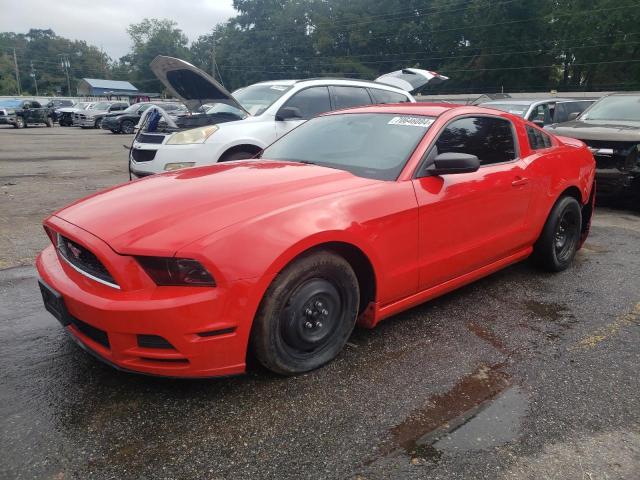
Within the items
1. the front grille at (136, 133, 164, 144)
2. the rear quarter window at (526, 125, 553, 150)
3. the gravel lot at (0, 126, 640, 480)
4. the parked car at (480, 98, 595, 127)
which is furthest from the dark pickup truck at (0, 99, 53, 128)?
the rear quarter window at (526, 125, 553, 150)

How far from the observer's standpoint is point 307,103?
7176 mm

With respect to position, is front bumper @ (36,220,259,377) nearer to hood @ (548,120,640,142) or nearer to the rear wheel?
hood @ (548,120,640,142)

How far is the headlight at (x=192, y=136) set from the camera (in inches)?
248

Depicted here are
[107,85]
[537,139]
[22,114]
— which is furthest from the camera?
[107,85]


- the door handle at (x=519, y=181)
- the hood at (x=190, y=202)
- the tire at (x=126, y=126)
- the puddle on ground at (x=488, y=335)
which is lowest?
the puddle on ground at (x=488, y=335)

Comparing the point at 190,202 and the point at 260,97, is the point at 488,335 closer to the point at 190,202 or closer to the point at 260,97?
the point at 190,202

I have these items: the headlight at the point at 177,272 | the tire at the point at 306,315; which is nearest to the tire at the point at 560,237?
the tire at the point at 306,315

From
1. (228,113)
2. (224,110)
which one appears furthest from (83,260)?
(224,110)

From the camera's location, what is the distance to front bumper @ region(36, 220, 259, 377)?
231 cm

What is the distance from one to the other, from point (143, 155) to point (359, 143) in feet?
13.0

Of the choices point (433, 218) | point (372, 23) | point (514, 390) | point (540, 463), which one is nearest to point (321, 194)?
point (433, 218)

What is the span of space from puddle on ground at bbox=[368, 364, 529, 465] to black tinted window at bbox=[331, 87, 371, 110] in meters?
5.37

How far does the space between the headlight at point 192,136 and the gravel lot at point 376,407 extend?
3.01m

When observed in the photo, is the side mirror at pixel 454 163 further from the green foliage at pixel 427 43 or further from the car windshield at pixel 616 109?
the green foliage at pixel 427 43
